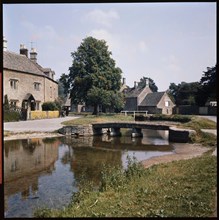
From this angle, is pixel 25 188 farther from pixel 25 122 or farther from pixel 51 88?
pixel 51 88

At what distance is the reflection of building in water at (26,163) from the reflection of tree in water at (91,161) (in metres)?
0.91

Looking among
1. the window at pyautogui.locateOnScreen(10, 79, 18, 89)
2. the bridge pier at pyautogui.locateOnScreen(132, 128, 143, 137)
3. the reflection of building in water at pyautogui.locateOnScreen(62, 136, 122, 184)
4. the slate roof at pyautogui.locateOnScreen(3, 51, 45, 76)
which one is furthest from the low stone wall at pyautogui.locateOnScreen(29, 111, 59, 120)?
the bridge pier at pyautogui.locateOnScreen(132, 128, 143, 137)

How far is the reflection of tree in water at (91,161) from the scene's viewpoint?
30.3 feet

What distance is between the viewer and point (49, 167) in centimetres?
1017

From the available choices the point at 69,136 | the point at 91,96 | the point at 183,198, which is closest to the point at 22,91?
the point at 91,96

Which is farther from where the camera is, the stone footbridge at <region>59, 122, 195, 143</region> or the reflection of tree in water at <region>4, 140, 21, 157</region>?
the stone footbridge at <region>59, 122, 195, 143</region>

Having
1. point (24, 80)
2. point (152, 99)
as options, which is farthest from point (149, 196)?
point (152, 99)

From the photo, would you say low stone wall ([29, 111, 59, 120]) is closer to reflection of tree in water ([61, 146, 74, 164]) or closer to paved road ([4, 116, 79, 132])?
paved road ([4, 116, 79, 132])

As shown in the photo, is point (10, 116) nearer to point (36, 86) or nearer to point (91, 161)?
point (91, 161)

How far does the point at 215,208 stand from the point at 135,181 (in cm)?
253

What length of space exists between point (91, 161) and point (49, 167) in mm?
1898

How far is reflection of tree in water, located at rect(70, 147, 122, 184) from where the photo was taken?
9.23 meters

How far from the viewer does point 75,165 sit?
10.6m

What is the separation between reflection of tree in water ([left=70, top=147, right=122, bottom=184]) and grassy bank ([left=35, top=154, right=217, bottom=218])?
1533mm
